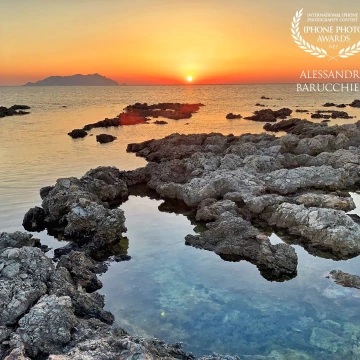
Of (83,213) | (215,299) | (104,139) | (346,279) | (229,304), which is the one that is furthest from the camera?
(104,139)

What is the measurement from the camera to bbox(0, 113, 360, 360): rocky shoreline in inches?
369

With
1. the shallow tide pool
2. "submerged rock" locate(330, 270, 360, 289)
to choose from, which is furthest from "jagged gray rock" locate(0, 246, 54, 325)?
"submerged rock" locate(330, 270, 360, 289)

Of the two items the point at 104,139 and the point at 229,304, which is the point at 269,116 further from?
the point at 229,304

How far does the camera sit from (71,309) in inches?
404

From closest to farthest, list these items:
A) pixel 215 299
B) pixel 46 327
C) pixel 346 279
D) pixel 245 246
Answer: pixel 46 327 → pixel 215 299 → pixel 346 279 → pixel 245 246

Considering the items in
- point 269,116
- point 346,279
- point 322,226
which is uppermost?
point 269,116

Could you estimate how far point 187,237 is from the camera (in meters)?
17.0

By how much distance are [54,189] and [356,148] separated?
2276 centimetres

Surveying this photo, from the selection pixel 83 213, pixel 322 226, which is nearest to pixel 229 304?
pixel 322 226

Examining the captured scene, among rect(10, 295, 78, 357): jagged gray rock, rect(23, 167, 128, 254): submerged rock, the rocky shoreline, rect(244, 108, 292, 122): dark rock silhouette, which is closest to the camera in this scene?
rect(10, 295, 78, 357): jagged gray rock

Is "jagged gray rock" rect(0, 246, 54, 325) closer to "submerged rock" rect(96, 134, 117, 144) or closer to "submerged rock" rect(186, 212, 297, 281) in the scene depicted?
"submerged rock" rect(186, 212, 297, 281)

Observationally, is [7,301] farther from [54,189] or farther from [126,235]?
[54,189]

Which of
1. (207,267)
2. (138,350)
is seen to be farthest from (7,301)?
(207,267)

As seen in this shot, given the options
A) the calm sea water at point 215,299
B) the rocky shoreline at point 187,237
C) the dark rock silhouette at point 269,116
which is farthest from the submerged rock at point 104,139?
the dark rock silhouette at point 269,116
